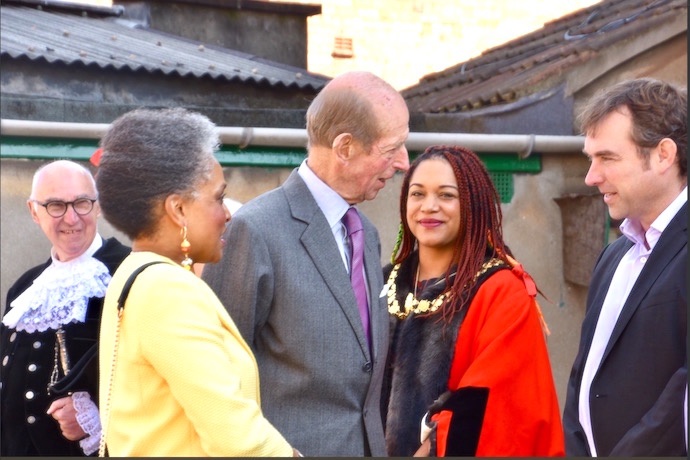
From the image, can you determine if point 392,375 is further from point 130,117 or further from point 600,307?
point 130,117

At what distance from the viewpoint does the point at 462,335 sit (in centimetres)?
400

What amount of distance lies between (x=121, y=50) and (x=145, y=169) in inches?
240

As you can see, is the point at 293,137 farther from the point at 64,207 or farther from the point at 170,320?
the point at 170,320

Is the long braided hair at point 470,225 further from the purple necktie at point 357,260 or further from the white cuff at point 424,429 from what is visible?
the purple necktie at point 357,260

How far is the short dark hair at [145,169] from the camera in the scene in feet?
9.19

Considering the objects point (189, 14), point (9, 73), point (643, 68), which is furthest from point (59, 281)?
point (189, 14)

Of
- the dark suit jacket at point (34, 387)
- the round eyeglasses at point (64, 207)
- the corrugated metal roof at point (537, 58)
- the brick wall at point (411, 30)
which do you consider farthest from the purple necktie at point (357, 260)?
the brick wall at point (411, 30)

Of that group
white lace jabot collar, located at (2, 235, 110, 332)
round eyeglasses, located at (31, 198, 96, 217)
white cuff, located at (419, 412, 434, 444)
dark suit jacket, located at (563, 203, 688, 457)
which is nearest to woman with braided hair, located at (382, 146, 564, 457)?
white cuff, located at (419, 412, 434, 444)

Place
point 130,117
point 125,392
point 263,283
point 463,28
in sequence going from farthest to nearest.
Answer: point 463,28, point 263,283, point 130,117, point 125,392

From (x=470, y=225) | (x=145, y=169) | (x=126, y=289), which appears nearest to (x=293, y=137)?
(x=470, y=225)

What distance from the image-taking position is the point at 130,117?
289cm

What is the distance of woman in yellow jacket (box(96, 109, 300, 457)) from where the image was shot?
8.34ft

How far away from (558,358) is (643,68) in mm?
2027

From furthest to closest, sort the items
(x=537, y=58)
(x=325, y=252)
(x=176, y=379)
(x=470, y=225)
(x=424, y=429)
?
(x=537, y=58) < (x=470, y=225) < (x=424, y=429) < (x=325, y=252) < (x=176, y=379)
